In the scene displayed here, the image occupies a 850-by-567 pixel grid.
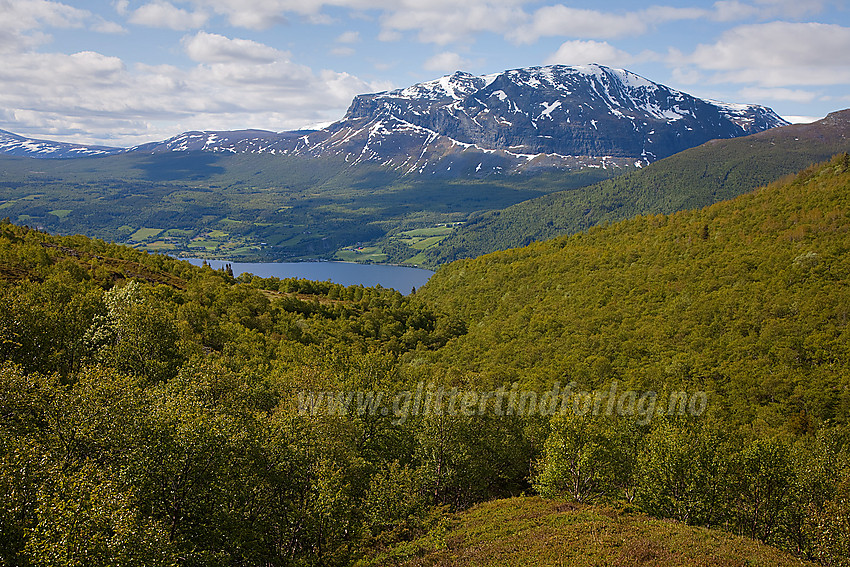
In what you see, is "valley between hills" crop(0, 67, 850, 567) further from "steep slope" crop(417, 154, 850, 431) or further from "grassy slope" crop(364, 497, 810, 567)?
"steep slope" crop(417, 154, 850, 431)

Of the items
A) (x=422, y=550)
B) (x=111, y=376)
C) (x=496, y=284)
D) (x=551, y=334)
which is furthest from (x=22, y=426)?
(x=496, y=284)

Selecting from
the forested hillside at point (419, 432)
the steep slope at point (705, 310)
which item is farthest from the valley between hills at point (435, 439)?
the steep slope at point (705, 310)

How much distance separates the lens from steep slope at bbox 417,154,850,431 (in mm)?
68250

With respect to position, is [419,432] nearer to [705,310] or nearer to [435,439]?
[435,439]

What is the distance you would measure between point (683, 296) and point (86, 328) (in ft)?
317

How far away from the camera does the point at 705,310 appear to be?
88188 mm

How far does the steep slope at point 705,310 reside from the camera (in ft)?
224

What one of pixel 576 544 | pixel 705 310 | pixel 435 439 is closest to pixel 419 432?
pixel 435 439

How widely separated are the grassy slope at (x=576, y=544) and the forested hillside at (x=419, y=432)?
0.22 metres

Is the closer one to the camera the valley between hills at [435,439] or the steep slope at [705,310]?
the valley between hills at [435,439]

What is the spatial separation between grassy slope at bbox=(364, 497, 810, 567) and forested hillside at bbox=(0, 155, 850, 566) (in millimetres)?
218

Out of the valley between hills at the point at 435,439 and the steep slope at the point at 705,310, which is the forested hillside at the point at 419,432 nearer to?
the valley between hills at the point at 435,439

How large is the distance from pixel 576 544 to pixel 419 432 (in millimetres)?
16921

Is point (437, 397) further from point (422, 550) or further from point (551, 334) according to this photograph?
point (551, 334)
